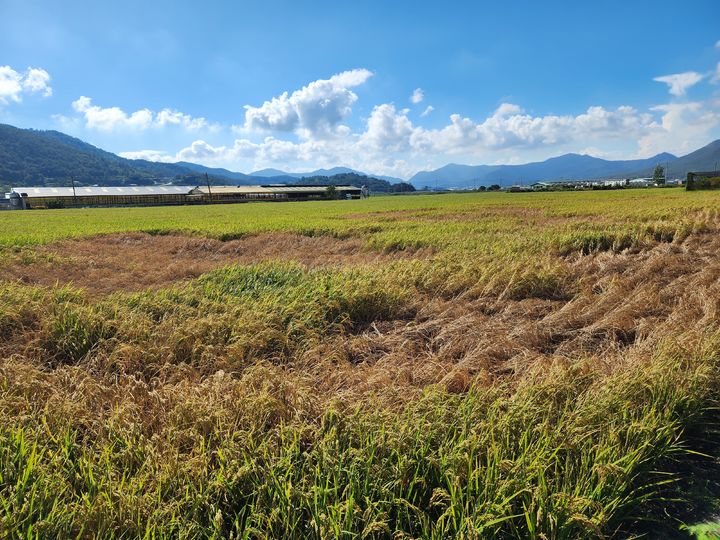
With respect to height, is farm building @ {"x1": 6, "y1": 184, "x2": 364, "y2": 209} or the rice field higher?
farm building @ {"x1": 6, "y1": 184, "x2": 364, "y2": 209}

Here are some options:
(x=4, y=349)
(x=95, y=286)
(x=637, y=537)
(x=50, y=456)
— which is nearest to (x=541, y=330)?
(x=637, y=537)

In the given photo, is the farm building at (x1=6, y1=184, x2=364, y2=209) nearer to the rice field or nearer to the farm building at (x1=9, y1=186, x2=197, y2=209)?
the farm building at (x1=9, y1=186, x2=197, y2=209)

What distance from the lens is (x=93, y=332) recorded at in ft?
17.2

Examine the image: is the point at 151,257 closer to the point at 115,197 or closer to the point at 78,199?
the point at 115,197

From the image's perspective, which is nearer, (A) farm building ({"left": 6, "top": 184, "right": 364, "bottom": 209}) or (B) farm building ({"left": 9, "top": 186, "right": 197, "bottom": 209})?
(B) farm building ({"left": 9, "top": 186, "right": 197, "bottom": 209})

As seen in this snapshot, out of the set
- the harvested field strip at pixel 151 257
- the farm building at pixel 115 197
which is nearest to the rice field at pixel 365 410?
the harvested field strip at pixel 151 257

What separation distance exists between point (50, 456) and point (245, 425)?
1392 mm

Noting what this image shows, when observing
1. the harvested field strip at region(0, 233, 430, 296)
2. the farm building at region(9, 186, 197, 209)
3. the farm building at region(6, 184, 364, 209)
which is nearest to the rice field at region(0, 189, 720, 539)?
the harvested field strip at region(0, 233, 430, 296)

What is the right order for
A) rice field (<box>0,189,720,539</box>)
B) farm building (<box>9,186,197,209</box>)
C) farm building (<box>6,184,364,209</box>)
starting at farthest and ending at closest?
farm building (<box>6,184,364,209</box>)
farm building (<box>9,186,197,209</box>)
rice field (<box>0,189,720,539</box>)

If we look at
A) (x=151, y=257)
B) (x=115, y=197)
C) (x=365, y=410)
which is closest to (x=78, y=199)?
(x=115, y=197)

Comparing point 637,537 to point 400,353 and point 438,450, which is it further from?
point 400,353

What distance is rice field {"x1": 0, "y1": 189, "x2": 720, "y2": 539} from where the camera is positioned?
2.32 meters

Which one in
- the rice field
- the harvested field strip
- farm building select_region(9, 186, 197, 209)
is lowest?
the rice field

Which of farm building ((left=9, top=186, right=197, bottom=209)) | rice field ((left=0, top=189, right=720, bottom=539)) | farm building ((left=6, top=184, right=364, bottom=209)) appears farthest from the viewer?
farm building ((left=6, top=184, right=364, bottom=209))
